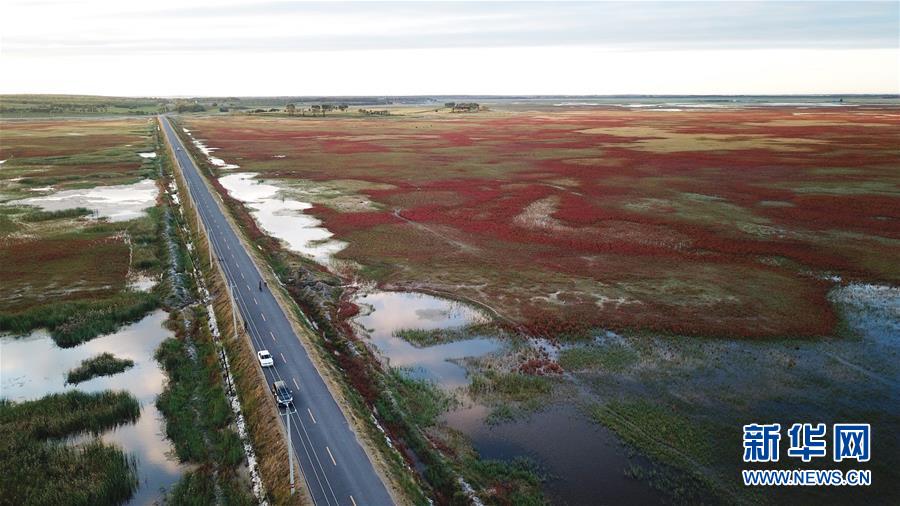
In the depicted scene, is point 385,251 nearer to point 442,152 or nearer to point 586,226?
point 586,226

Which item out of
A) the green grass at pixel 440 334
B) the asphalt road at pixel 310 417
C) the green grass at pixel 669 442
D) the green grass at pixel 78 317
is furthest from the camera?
the green grass at pixel 78 317

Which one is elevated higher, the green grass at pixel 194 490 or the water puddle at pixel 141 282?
the water puddle at pixel 141 282

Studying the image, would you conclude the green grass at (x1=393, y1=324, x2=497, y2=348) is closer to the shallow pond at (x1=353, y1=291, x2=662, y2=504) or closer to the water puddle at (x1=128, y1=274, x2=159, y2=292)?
the shallow pond at (x1=353, y1=291, x2=662, y2=504)

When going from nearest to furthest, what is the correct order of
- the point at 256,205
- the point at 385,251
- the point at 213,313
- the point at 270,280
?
1. the point at 213,313
2. the point at 270,280
3. the point at 385,251
4. the point at 256,205

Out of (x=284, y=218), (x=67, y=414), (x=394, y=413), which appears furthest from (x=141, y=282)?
(x=394, y=413)

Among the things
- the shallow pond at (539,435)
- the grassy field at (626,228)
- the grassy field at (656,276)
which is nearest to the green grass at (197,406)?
the grassy field at (656,276)

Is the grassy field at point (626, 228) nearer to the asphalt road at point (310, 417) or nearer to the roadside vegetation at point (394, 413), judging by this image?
the roadside vegetation at point (394, 413)

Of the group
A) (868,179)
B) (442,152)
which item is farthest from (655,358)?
(442,152)

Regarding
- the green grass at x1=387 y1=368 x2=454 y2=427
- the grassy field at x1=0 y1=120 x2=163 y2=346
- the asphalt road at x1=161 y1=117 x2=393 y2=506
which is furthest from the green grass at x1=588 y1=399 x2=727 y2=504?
the grassy field at x1=0 y1=120 x2=163 y2=346
